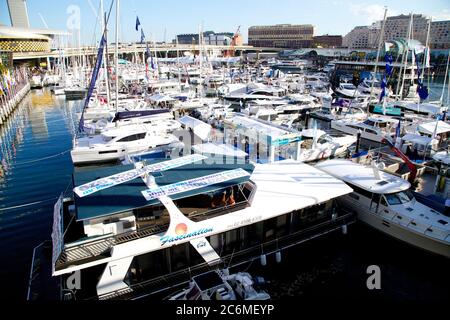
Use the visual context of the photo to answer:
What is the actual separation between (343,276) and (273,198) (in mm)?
4921

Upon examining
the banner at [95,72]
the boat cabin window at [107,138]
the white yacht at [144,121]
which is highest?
the banner at [95,72]

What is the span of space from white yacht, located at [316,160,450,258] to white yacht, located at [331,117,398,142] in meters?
14.4

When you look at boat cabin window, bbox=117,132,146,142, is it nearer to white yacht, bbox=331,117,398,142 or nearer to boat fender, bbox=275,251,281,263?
boat fender, bbox=275,251,281,263

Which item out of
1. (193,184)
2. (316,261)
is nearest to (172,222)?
(193,184)

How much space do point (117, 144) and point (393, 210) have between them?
21858 millimetres

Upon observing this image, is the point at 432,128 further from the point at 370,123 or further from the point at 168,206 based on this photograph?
the point at 168,206

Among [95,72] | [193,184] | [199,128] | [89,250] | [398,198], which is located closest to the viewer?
[89,250]

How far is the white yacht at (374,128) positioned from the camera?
31234 mm

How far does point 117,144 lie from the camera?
26.7m

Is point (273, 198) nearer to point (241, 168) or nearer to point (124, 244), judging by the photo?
point (241, 168)

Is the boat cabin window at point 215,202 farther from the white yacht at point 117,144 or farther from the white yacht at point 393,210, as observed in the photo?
the white yacht at point 117,144

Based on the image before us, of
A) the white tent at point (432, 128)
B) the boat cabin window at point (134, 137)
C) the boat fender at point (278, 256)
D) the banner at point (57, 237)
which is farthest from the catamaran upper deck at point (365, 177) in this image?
the boat cabin window at point (134, 137)

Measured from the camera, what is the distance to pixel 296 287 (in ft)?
44.2
